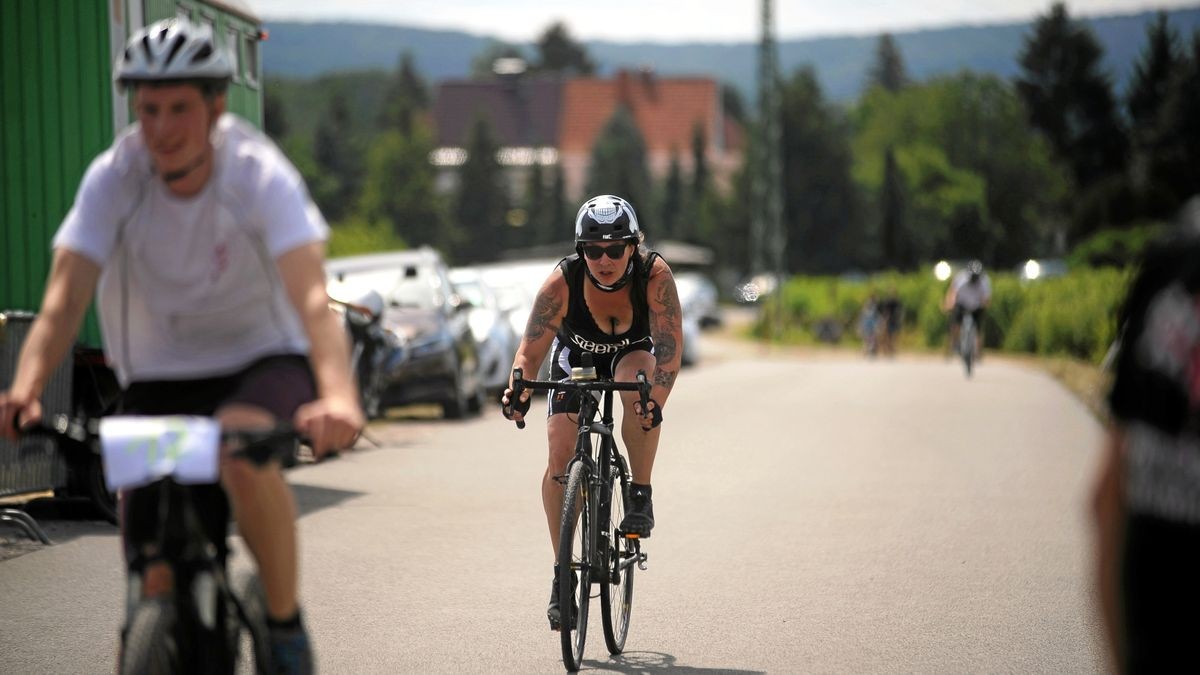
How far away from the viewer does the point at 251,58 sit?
1473 cm

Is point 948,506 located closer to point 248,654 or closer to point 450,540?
point 450,540

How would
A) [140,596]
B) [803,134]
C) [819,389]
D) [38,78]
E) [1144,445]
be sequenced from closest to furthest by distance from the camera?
[1144,445], [140,596], [38,78], [819,389], [803,134]

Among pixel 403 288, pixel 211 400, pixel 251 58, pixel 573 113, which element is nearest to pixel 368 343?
pixel 251 58

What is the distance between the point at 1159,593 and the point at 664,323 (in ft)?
13.6

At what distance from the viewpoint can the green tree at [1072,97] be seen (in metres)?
97.1

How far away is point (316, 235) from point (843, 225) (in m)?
94.4

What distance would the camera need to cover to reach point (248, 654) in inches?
275

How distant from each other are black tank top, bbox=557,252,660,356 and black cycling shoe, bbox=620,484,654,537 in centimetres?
55

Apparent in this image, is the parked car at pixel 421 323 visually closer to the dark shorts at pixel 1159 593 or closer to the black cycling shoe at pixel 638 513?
the black cycling shoe at pixel 638 513

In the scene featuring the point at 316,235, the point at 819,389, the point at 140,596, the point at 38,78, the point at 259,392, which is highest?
the point at 38,78

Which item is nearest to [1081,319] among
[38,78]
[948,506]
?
[948,506]

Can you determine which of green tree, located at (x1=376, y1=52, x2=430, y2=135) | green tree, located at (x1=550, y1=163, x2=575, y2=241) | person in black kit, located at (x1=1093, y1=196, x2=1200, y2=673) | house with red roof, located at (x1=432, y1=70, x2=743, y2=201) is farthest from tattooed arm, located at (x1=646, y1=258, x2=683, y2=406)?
green tree, located at (x1=376, y1=52, x2=430, y2=135)

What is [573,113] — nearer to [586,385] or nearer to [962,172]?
[962,172]

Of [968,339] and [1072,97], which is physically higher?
[1072,97]
